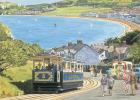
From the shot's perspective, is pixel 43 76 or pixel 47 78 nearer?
pixel 47 78

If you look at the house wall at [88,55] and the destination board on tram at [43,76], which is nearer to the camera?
the destination board on tram at [43,76]

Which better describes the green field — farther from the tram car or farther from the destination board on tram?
the destination board on tram

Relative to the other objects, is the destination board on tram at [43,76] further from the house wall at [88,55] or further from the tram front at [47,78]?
the house wall at [88,55]

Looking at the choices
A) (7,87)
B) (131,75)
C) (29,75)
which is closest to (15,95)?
(7,87)

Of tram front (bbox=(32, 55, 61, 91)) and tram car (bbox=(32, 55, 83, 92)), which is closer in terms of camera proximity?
tram front (bbox=(32, 55, 61, 91))

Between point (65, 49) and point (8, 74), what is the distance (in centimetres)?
8222

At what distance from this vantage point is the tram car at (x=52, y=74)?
128 feet

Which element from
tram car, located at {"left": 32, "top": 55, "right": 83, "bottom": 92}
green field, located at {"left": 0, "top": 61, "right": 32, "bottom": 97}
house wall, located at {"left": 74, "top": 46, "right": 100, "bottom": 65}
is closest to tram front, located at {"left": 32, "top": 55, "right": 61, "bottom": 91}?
tram car, located at {"left": 32, "top": 55, "right": 83, "bottom": 92}

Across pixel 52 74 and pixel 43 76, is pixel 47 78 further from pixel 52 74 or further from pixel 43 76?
pixel 52 74

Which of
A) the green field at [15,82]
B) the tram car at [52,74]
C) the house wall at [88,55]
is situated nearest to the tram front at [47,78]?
the tram car at [52,74]

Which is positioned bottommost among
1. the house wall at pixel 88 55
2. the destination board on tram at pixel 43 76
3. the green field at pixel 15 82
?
the house wall at pixel 88 55

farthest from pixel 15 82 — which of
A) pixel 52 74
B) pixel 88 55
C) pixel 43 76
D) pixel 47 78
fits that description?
pixel 88 55

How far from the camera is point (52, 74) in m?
39.1

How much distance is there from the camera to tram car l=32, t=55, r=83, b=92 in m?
39.1
